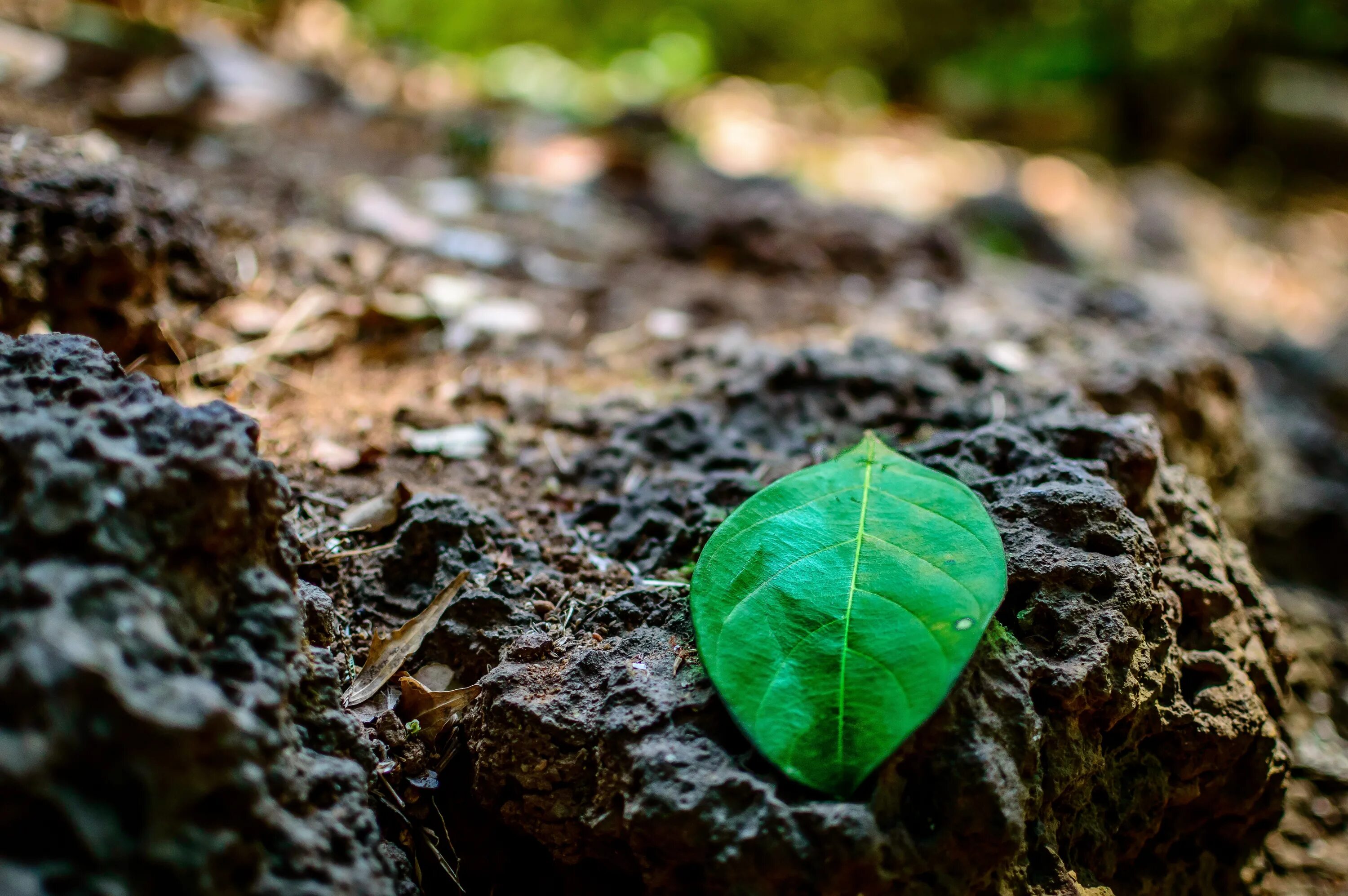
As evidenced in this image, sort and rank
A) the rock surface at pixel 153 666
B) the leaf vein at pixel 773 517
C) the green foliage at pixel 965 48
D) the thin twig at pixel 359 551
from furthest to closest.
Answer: the green foliage at pixel 965 48 → the thin twig at pixel 359 551 → the leaf vein at pixel 773 517 → the rock surface at pixel 153 666

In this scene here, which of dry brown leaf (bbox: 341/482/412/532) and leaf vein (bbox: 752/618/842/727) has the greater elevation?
leaf vein (bbox: 752/618/842/727)

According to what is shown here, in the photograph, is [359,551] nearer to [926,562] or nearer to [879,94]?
[926,562]

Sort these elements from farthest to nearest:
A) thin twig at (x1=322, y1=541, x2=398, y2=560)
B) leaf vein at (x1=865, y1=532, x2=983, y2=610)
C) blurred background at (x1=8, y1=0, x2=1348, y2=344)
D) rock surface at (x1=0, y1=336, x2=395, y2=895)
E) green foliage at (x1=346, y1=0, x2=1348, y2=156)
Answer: green foliage at (x1=346, y1=0, x2=1348, y2=156)
blurred background at (x1=8, y1=0, x2=1348, y2=344)
thin twig at (x1=322, y1=541, x2=398, y2=560)
leaf vein at (x1=865, y1=532, x2=983, y2=610)
rock surface at (x1=0, y1=336, x2=395, y2=895)

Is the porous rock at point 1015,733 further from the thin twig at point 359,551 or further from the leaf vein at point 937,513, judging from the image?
the thin twig at point 359,551

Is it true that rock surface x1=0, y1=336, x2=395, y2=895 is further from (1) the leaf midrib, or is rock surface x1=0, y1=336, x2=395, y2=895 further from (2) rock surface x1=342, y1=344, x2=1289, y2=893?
(1) the leaf midrib

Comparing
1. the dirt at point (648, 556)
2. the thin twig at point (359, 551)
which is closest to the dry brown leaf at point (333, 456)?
the dirt at point (648, 556)

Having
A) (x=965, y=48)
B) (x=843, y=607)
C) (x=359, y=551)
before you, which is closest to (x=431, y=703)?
(x=359, y=551)


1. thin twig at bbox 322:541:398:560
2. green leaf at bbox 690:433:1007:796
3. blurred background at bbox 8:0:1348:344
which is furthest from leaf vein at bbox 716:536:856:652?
blurred background at bbox 8:0:1348:344
